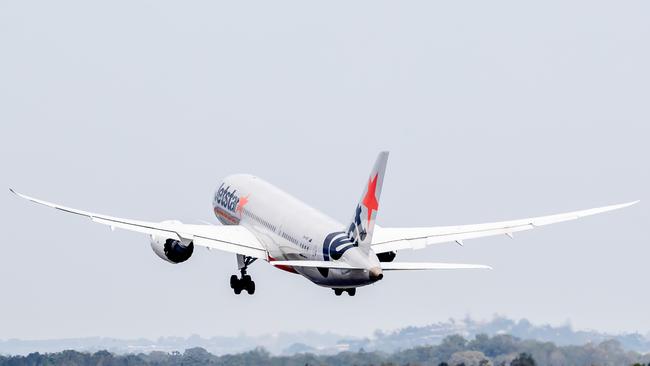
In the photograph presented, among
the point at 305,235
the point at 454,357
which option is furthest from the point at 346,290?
the point at 454,357

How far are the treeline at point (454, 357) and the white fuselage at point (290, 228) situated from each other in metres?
20.9

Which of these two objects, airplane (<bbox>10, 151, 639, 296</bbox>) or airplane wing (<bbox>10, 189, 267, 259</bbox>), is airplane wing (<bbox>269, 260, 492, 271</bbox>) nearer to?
airplane (<bbox>10, 151, 639, 296</bbox>)

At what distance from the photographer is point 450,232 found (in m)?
86.3

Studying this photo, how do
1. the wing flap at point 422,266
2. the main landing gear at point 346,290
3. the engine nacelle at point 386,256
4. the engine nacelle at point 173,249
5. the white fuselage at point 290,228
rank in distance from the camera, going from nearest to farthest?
the wing flap at point 422,266 → the white fuselage at point 290,228 → the main landing gear at point 346,290 → the engine nacelle at point 386,256 → the engine nacelle at point 173,249

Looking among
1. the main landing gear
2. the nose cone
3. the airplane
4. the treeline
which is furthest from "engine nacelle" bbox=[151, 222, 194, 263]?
the treeline

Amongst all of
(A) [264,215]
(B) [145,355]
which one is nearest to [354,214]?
(A) [264,215]

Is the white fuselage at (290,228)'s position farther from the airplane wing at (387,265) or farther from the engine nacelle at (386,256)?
the engine nacelle at (386,256)

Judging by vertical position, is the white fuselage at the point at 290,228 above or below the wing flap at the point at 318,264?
above

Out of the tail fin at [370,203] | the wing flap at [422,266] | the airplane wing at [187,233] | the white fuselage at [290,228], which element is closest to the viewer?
the wing flap at [422,266]

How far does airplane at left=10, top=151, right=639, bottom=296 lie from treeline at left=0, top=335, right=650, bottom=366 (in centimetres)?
2263

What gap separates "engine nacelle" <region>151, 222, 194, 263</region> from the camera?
87.2m

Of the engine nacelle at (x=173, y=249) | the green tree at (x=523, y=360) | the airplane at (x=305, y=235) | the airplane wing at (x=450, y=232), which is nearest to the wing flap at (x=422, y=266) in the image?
the airplane at (x=305, y=235)

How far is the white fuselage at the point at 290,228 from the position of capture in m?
77.0

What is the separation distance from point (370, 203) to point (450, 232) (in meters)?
11.0
